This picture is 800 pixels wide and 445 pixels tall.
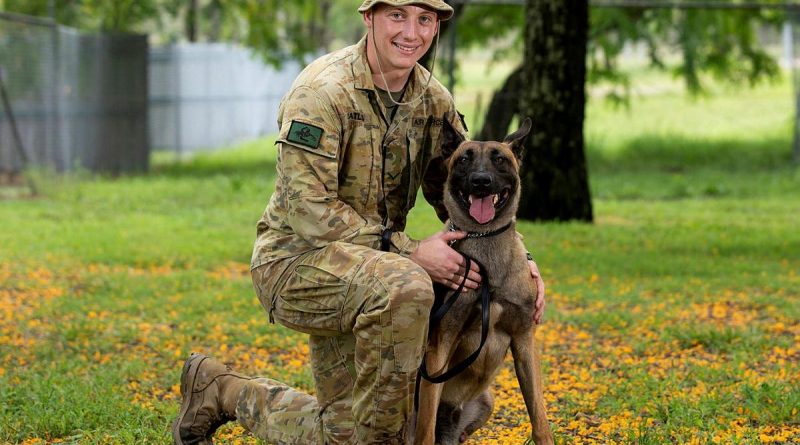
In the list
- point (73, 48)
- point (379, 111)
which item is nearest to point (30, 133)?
point (73, 48)

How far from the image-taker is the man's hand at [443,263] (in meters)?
4.16

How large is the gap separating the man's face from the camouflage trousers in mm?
757

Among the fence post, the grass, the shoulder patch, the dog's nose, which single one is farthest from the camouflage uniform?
the fence post

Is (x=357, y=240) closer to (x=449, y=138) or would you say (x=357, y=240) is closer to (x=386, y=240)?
(x=386, y=240)

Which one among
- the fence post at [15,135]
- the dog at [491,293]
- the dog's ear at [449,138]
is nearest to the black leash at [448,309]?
the dog at [491,293]

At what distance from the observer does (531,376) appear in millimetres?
4332

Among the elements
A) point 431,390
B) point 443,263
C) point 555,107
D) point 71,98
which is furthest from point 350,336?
point 71,98

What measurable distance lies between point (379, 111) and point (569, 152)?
8301 mm

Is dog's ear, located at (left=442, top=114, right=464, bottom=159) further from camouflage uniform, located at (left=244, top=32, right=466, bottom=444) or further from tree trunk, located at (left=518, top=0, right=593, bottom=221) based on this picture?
tree trunk, located at (left=518, top=0, right=593, bottom=221)

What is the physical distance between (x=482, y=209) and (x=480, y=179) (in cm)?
16

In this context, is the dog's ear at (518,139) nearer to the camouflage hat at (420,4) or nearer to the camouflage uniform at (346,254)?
the camouflage uniform at (346,254)

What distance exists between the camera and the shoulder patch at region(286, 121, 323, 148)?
4152 mm

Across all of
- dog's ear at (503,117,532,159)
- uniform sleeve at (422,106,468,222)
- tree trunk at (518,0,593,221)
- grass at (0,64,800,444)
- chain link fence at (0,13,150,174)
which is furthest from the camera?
chain link fence at (0,13,150,174)

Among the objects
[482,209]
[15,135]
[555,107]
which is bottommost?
[15,135]
